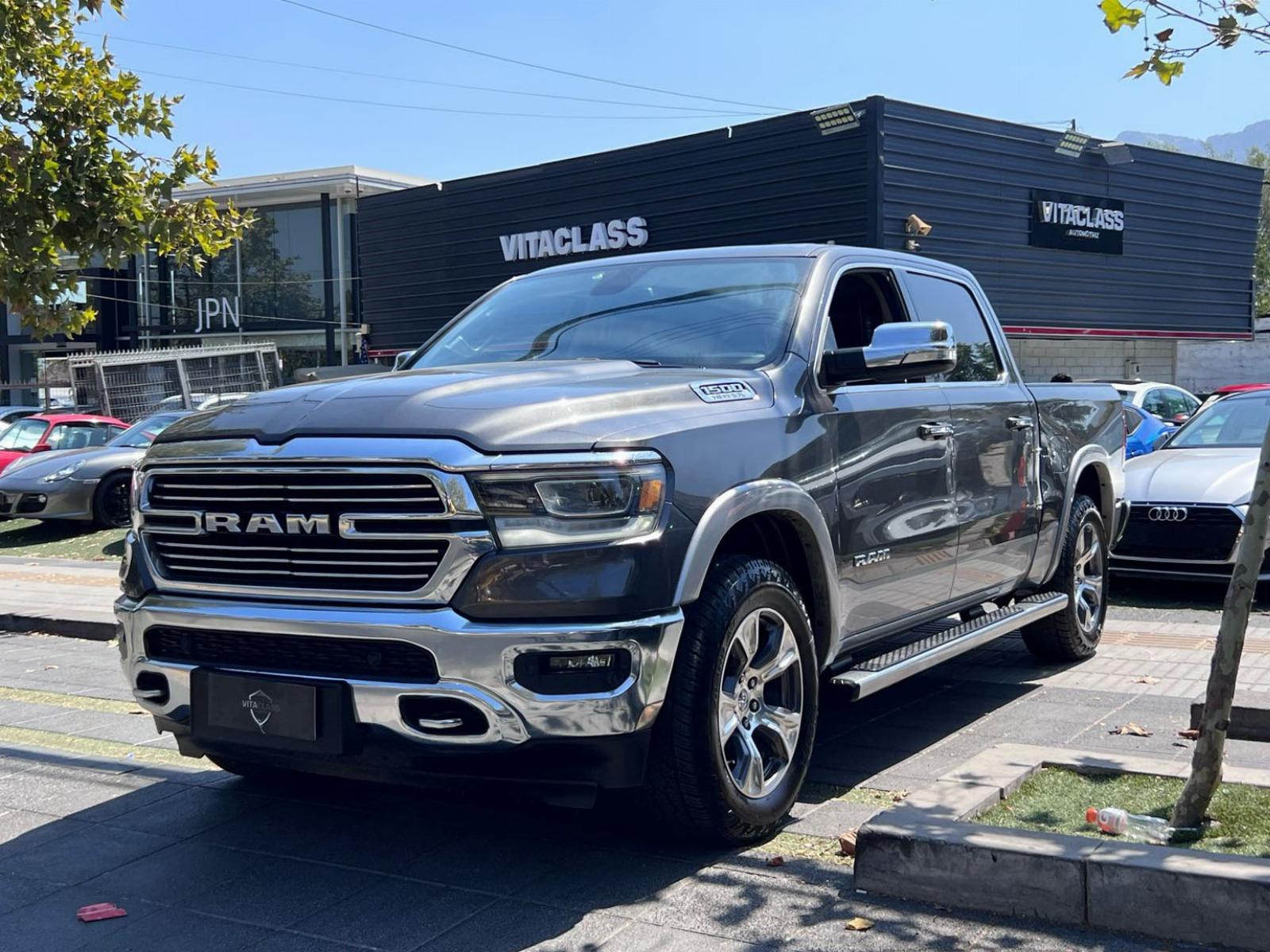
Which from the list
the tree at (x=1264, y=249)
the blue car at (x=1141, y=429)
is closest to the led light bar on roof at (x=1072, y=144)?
the blue car at (x=1141, y=429)

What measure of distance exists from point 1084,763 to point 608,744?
1.88 metres

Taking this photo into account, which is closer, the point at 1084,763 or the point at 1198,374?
the point at 1084,763

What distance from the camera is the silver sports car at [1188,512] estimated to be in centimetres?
895

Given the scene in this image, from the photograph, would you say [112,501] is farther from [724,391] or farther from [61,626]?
[724,391]

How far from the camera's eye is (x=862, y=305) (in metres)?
5.75

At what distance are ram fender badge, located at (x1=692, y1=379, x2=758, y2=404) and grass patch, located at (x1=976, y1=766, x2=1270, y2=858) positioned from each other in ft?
4.93

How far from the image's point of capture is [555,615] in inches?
145

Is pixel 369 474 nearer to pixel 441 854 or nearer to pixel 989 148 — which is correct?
pixel 441 854

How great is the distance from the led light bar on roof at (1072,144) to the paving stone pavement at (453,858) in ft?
64.6

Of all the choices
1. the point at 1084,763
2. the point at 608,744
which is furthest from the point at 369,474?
the point at 1084,763

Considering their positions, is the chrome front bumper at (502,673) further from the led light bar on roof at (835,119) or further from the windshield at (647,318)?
the led light bar on roof at (835,119)

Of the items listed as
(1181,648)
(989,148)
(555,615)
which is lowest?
(1181,648)

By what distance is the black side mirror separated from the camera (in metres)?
4.77

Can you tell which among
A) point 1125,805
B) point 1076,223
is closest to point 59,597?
point 1125,805
